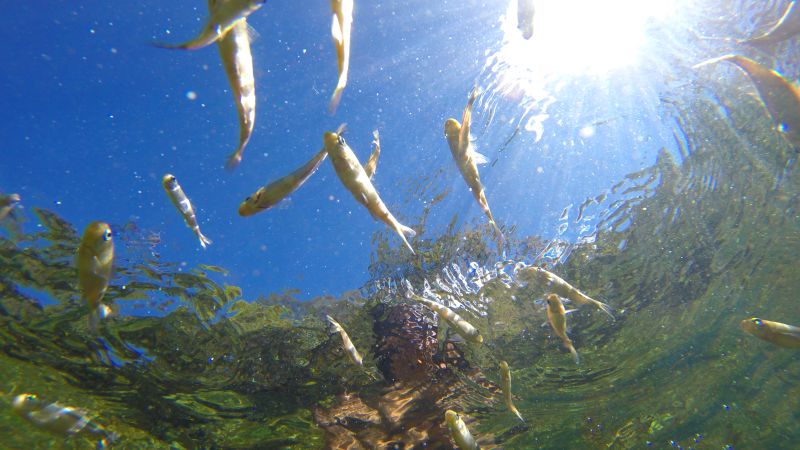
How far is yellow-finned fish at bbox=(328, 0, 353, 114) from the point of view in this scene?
2018 millimetres

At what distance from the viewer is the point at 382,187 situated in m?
12.0

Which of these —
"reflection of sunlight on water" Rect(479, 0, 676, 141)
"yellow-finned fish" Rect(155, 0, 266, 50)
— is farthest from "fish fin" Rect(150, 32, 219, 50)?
"reflection of sunlight on water" Rect(479, 0, 676, 141)

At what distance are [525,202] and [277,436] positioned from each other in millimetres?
11827

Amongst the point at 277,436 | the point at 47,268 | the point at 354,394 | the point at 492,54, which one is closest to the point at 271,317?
the point at 354,394

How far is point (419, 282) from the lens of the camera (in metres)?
11.3

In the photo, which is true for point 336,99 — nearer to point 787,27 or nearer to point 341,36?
point 341,36

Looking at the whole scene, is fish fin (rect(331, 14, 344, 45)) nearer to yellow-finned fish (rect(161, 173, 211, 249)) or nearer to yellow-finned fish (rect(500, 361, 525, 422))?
Answer: yellow-finned fish (rect(161, 173, 211, 249))

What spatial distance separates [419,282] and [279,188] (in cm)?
908

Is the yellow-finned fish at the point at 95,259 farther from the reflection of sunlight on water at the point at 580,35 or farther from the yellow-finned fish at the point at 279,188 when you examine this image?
the reflection of sunlight on water at the point at 580,35

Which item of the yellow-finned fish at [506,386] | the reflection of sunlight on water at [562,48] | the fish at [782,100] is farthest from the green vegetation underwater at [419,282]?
the fish at [782,100]

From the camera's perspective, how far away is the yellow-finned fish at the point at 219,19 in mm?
1895

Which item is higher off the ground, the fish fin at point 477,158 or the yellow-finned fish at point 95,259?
the yellow-finned fish at point 95,259

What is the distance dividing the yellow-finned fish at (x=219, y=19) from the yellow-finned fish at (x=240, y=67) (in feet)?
0.32

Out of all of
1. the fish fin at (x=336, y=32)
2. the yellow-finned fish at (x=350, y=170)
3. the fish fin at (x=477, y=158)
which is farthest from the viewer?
the fish fin at (x=477, y=158)
